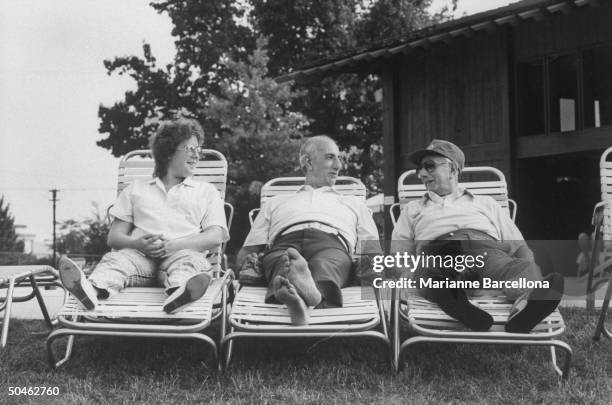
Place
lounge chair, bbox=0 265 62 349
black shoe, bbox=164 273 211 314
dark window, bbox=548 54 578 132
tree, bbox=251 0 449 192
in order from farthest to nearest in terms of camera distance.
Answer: tree, bbox=251 0 449 192
dark window, bbox=548 54 578 132
lounge chair, bbox=0 265 62 349
black shoe, bbox=164 273 211 314

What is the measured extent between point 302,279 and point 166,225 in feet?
3.53

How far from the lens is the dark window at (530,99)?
10203mm

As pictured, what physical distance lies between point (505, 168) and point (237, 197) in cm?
568

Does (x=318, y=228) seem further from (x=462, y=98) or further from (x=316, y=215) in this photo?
(x=462, y=98)

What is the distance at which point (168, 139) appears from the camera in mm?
3768

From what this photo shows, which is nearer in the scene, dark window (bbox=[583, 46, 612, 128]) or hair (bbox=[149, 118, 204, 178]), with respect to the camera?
hair (bbox=[149, 118, 204, 178])

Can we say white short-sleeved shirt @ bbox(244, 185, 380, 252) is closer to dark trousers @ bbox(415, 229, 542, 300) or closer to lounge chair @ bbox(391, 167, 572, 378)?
dark trousers @ bbox(415, 229, 542, 300)

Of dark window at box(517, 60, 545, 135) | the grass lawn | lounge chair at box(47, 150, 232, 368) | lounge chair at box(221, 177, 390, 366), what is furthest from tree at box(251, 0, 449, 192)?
lounge chair at box(221, 177, 390, 366)

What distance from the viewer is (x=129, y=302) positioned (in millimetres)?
3084

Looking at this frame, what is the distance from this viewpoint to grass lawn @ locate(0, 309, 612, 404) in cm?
270

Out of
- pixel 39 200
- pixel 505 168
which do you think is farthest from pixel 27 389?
pixel 39 200

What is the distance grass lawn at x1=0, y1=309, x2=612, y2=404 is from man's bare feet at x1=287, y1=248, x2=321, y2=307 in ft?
1.17

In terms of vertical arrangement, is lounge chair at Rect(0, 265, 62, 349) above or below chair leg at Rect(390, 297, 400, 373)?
above

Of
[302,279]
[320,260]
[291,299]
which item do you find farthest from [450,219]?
[291,299]
